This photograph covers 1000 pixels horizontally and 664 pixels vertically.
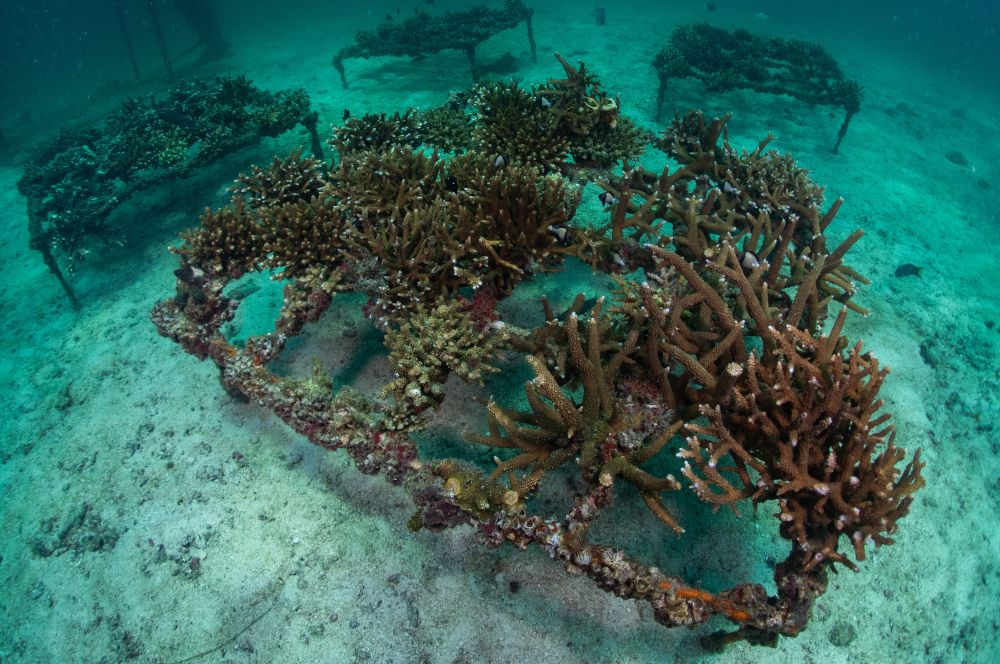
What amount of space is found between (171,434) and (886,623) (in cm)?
788

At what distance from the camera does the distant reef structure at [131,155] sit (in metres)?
8.90

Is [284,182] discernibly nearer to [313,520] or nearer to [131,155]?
[313,520]

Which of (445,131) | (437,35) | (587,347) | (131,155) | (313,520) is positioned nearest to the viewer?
(587,347)

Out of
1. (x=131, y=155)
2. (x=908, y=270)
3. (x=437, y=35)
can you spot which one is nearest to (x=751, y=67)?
(x=908, y=270)

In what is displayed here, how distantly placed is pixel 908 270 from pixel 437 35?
1419 cm

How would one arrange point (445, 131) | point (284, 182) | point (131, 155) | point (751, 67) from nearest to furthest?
point (284, 182) → point (445, 131) → point (131, 155) → point (751, 67)

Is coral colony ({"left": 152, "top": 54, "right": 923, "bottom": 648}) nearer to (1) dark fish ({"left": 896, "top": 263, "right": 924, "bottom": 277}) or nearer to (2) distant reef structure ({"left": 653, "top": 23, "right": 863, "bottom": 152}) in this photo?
(1) dark fish ({"left": 896, "top": 263, "right": 924, "bottom": 277})

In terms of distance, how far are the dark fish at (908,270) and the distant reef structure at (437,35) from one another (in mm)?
12293

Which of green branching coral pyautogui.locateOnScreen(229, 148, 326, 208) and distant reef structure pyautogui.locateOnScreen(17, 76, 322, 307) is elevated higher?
green branching coral pyautogui.locateOnScreen(229, 148, 326, 208)

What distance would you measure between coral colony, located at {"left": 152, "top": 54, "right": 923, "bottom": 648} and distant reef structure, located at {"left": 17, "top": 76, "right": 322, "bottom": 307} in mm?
3633

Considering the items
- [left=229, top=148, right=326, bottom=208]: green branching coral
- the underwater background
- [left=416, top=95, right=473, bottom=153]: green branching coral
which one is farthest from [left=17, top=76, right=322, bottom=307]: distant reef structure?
[left=229, top=148, right=326, bottom=208]: green branching coral

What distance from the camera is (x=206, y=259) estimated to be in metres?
6.09

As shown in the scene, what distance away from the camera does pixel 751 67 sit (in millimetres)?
13734

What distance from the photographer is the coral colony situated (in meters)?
3.60
